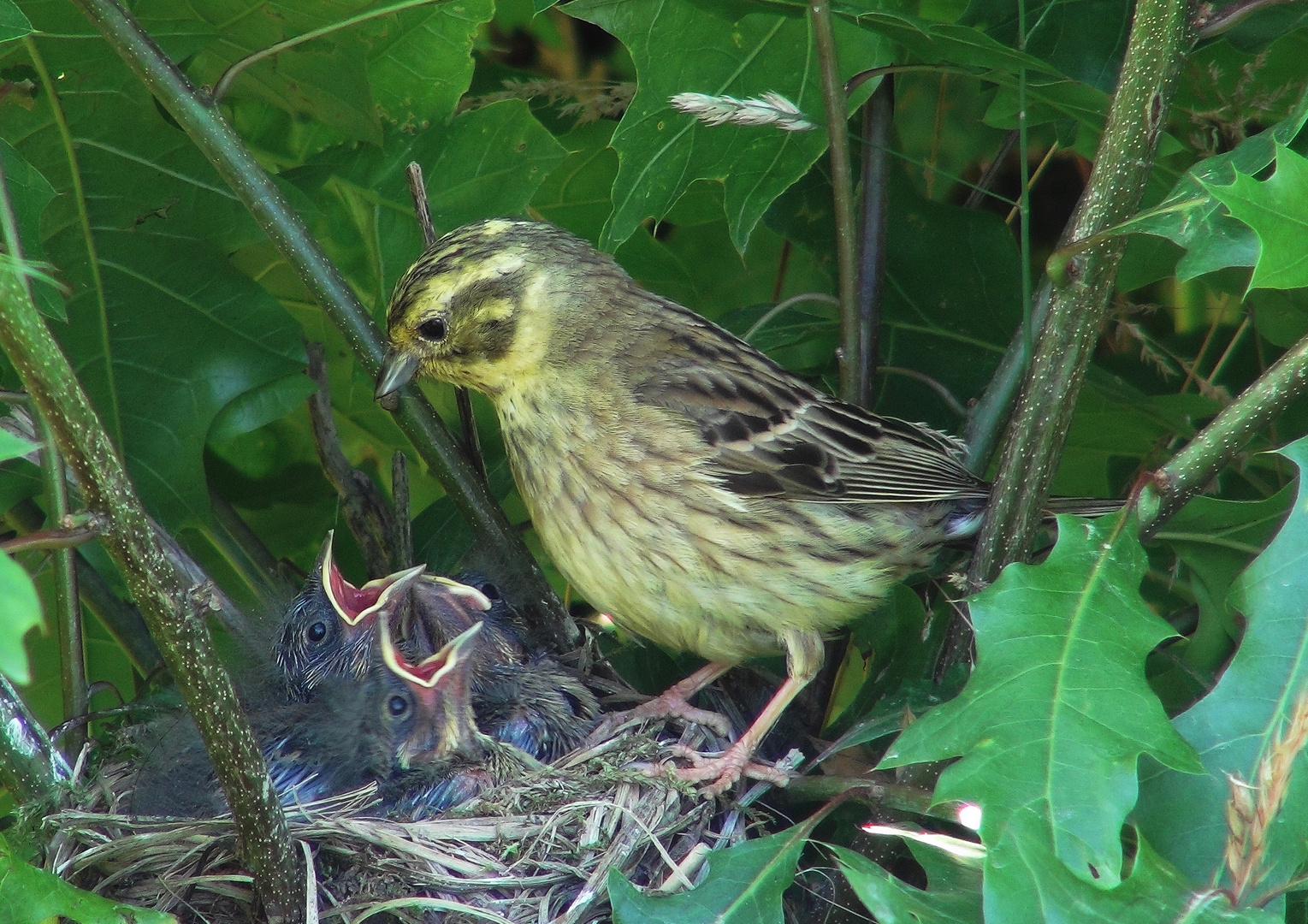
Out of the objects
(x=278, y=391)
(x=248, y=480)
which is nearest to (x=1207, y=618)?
(x=278, y=391)

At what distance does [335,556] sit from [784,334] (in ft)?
4.77

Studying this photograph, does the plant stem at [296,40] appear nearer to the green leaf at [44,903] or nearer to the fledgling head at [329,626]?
the fledgling head at [329,626]

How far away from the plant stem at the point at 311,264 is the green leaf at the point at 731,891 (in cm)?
96

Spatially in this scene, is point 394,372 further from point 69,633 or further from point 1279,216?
point 1279,216

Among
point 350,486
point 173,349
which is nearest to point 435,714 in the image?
point 350,486

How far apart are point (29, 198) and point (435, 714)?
1.46m

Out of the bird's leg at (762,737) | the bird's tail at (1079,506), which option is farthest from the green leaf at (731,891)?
the bird's tail at (1079,506)

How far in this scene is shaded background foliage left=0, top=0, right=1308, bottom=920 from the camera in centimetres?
242

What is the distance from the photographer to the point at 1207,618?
286 cm

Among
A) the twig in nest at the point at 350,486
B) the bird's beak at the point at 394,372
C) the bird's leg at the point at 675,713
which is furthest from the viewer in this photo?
the twig in nest at the point at 350,486

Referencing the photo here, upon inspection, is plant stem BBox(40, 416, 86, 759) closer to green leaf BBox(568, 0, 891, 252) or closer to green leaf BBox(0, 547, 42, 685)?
green leaf BBox(568, 0, 891, 252)

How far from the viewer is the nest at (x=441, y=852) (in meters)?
2.60

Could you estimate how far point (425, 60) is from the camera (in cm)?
339

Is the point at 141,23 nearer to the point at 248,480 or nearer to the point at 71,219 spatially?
the point at 71,219
